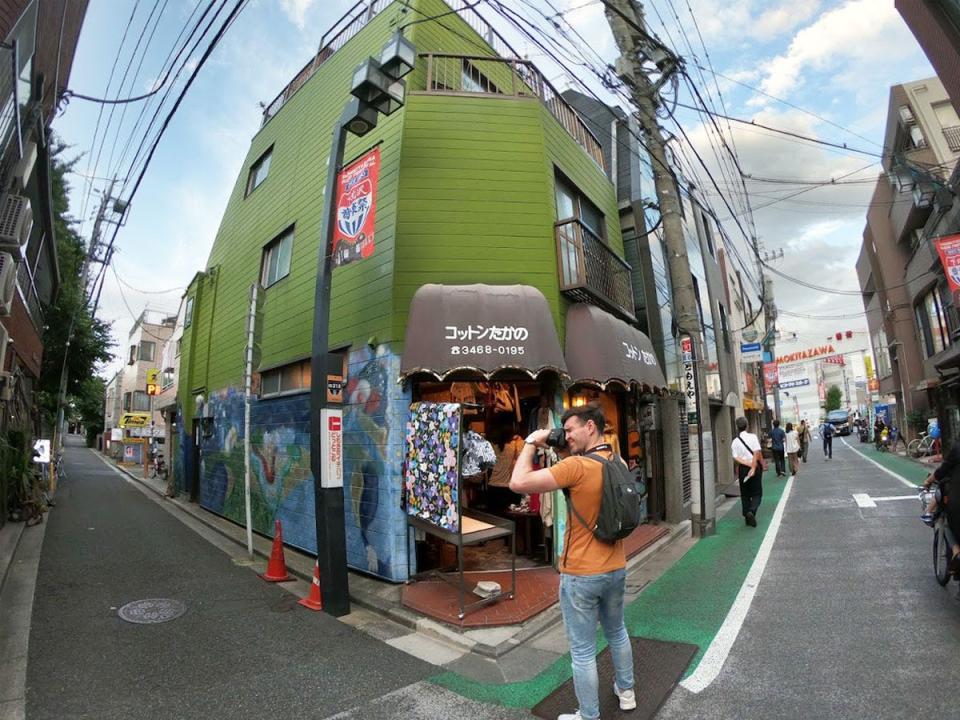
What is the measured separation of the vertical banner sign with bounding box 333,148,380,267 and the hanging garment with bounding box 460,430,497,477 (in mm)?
2603

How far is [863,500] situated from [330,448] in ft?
37.9

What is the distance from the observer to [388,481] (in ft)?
22.0

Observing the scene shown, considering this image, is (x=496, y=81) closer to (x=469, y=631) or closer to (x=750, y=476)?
(x=750, y=476)

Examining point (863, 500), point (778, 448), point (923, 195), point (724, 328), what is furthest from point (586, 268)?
point (923, 195)

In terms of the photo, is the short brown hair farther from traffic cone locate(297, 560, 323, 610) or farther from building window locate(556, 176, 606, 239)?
building window locate(556, 176, 606, 239)

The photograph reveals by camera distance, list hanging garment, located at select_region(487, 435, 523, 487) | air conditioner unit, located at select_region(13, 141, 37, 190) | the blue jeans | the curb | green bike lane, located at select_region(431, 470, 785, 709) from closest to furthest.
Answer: the blue jeans
green bike lane, located at select_region(431, 470, 785, 709)
the curb
hanging garment, located at select_region(487, 435, 523, 487)
air conditioner unit, located at select_region(13, 141, 37, 190)

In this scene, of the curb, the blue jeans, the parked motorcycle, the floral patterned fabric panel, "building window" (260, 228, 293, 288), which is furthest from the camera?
the parked motorcycle

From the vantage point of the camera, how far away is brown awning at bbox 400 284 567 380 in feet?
21.4

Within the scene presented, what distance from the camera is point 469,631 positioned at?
508 centimetres

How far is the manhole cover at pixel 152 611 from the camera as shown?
5.52 meters

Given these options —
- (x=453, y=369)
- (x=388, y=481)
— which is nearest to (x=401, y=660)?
(x=388, y=481)

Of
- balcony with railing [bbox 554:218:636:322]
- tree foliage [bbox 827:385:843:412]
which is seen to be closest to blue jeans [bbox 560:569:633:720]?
balcony with railing [bbox 554:218:636:322]

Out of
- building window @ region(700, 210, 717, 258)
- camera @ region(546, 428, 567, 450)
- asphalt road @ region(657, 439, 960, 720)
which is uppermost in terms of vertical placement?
building window @ region(700, 210, 717, 258)

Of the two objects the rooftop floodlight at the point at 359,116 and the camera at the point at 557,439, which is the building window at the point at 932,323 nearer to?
the rooftop floodlight at the point at 359,116
